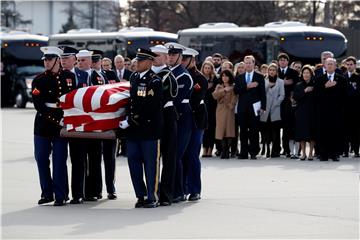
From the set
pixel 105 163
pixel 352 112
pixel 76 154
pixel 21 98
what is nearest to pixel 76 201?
pixel 76 154

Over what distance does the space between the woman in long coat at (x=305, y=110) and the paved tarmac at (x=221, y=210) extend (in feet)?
5.37

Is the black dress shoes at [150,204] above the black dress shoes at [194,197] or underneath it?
above

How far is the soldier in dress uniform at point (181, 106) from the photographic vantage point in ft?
45.0

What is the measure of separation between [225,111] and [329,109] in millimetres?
1998

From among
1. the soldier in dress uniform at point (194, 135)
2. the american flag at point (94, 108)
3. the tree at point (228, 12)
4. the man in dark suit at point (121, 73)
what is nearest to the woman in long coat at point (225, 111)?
the man in dark suit at point (121, 73)

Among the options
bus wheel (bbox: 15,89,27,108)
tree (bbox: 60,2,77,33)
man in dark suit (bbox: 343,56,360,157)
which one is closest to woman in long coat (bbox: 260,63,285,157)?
man in dark suit (bbox: 343,56,360,157)

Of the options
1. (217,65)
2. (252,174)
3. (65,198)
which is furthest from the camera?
(217,65)

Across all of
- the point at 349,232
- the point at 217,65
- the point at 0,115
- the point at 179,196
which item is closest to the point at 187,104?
the point at 179,196

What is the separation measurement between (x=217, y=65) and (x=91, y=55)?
8.51 metres

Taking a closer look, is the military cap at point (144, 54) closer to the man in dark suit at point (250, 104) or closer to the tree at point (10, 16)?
the man in dark suit at point (250, 104)

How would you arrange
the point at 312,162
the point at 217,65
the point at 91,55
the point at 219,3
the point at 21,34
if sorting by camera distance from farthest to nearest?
the point at 219,3
the point at 21,34
the point at 217,65
the point at 312,162
the point at 91,55

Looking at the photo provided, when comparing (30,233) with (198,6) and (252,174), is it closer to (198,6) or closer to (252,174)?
(252,174)

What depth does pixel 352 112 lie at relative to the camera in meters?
21.3

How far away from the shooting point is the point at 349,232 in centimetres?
1134
